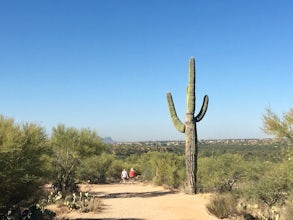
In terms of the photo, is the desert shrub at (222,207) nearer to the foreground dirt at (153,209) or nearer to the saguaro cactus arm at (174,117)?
the foreground dirt at (153,209)

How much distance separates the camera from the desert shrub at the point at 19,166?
37.1 feet

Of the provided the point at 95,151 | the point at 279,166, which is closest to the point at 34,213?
the point at 279,166

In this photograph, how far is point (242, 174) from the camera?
21156 millimetres

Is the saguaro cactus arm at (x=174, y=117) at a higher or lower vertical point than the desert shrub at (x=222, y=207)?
higher

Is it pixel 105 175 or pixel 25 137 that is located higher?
pixel 25 137

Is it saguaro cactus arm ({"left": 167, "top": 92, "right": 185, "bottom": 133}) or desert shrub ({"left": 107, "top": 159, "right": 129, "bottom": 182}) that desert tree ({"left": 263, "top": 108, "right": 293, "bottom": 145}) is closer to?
saguaro cactus arm ({"left": 167, "top": 92, "right": 185, "bottom": 133})

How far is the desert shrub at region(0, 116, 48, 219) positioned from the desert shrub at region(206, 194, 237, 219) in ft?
21.8

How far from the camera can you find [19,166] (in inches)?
469

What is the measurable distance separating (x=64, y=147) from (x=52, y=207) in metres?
5.52

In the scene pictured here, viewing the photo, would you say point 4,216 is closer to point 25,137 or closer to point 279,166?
point 25,137

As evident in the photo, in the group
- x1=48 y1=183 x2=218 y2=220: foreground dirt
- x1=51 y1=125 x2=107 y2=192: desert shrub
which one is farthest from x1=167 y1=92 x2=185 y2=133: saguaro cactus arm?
x1=51 y1=125 x2=107 y2=192: desert shrub

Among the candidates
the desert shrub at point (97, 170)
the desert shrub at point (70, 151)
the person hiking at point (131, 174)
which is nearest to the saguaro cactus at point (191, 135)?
the desert shrub at point (70, 151)

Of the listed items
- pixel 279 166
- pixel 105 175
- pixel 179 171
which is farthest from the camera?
pixel 105 175

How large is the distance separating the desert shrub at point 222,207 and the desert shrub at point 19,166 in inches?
262
